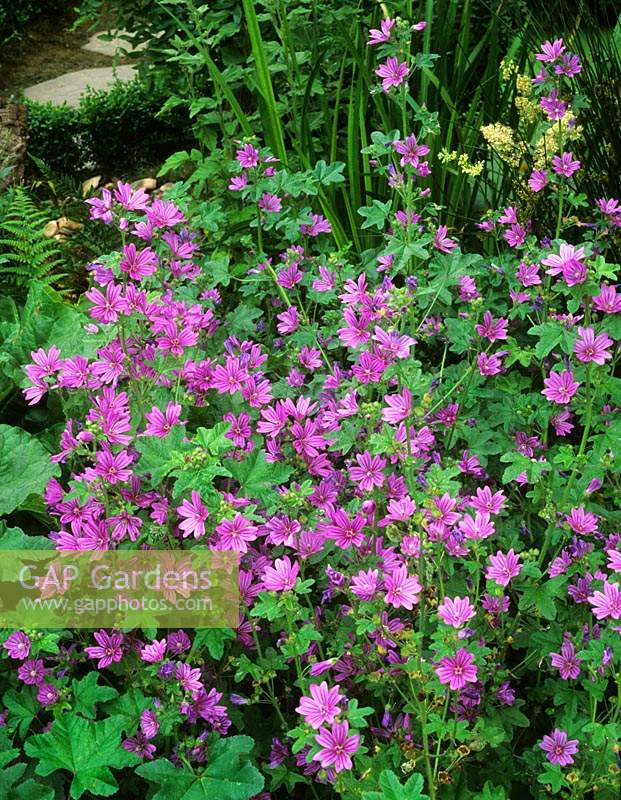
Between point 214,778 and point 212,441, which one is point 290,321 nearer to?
point 212,441

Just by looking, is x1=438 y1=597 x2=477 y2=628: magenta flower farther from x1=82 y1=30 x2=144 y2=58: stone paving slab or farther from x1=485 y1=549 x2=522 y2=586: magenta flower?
x1=82 y1=30 x2=144 y2=58: stone paving slab

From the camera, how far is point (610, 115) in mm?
2494

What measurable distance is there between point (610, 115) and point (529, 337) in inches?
30.0

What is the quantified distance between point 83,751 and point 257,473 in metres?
0.52

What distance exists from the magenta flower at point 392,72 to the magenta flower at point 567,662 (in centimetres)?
116

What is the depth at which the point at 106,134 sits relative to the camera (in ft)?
17.0

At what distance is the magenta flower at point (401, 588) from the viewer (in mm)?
1358

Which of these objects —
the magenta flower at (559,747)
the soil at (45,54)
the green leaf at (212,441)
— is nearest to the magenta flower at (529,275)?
the green leaf at (212,441)

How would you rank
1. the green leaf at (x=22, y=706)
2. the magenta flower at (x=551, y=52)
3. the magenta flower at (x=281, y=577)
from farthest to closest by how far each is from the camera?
the magenta flower at (x=551, y=52)
the green leaf at (x=22, y=706)
the magenta flower at (x=281, y=577)

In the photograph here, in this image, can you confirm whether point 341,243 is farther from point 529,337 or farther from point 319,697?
point 319,697

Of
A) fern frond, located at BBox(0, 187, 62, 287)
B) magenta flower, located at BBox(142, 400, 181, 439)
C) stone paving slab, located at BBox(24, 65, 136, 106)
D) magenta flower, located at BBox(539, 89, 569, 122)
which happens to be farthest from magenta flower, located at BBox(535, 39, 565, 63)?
stone paving slab, located at BBox(24, 65, 136, 106)

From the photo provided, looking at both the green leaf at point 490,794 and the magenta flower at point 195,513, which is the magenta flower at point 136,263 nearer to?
the magenta flower at point 195,513

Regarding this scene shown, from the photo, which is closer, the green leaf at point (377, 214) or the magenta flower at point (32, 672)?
the magenta flower at point (32, 672)

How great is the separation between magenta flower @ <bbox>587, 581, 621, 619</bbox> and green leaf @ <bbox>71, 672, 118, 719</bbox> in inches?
30.7
